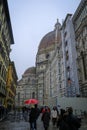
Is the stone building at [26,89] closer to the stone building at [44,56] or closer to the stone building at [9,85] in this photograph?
the stone building at [44,56]

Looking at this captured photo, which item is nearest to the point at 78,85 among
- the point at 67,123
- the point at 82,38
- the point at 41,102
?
the point at 82,38

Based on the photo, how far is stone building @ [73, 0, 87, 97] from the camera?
28080mm

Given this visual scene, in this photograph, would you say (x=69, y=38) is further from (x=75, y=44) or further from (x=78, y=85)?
(x=78, y=85)

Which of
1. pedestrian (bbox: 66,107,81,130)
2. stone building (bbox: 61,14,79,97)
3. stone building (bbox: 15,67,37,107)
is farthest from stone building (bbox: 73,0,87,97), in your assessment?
stone building (bbox: 15,67,37,107)

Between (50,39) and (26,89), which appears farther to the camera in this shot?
(50,39)

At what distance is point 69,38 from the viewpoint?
109ft

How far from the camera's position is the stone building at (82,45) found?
92.1ft

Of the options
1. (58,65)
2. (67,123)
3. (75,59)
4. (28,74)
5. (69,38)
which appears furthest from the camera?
(28,74)

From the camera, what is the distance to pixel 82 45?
97.1 feet

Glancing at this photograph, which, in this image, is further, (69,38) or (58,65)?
(58,65)

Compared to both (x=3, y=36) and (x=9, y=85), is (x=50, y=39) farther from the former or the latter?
(x=3, y=36)

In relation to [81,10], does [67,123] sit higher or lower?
lower

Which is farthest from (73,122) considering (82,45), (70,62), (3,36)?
(70,62)

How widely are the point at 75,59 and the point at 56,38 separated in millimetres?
50475
